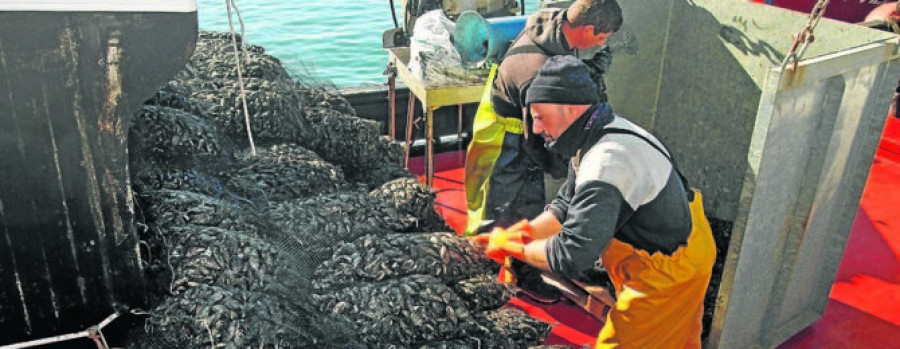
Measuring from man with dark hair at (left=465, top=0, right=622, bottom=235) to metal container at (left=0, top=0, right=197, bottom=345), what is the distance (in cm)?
177

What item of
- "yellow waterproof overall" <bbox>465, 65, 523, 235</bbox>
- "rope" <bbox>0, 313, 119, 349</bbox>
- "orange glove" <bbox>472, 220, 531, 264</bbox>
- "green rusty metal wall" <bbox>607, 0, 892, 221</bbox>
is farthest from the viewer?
"green rusty metal wall" <bbox>607, 0, 892, 221</bbox>

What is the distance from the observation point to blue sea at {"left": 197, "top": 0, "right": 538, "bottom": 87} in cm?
1276

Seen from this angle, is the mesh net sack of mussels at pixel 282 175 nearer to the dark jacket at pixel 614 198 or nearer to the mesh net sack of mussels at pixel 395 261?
the mesh net sack of mussels at pixel 395 261

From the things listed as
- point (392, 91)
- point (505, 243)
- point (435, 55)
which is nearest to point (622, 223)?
point (505, 243)

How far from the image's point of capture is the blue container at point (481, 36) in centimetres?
400

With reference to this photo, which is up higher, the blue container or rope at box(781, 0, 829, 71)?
rope at box(781, 0, 829, 71)

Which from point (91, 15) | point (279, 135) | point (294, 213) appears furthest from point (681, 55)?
point (91, 15)

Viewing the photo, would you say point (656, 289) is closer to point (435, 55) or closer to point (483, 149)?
point (483, 149)

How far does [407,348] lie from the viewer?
183 cm

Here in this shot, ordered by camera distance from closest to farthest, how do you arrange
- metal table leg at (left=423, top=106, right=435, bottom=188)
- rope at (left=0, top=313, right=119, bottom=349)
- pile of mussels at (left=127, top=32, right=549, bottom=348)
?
rope at (left=0, top=313, right=119, bottom=349), pile of mussels at (left=127, top=32, right=549, bottom=348), metal table leg at (left=423, top=106, right=435, bottom=188)

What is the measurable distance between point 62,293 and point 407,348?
0.92 metres

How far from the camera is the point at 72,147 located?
1614mm

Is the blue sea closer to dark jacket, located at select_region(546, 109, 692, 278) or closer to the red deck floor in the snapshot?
the red deck floor

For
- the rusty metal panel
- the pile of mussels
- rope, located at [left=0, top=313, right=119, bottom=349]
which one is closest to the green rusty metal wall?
the rusty metal panel
